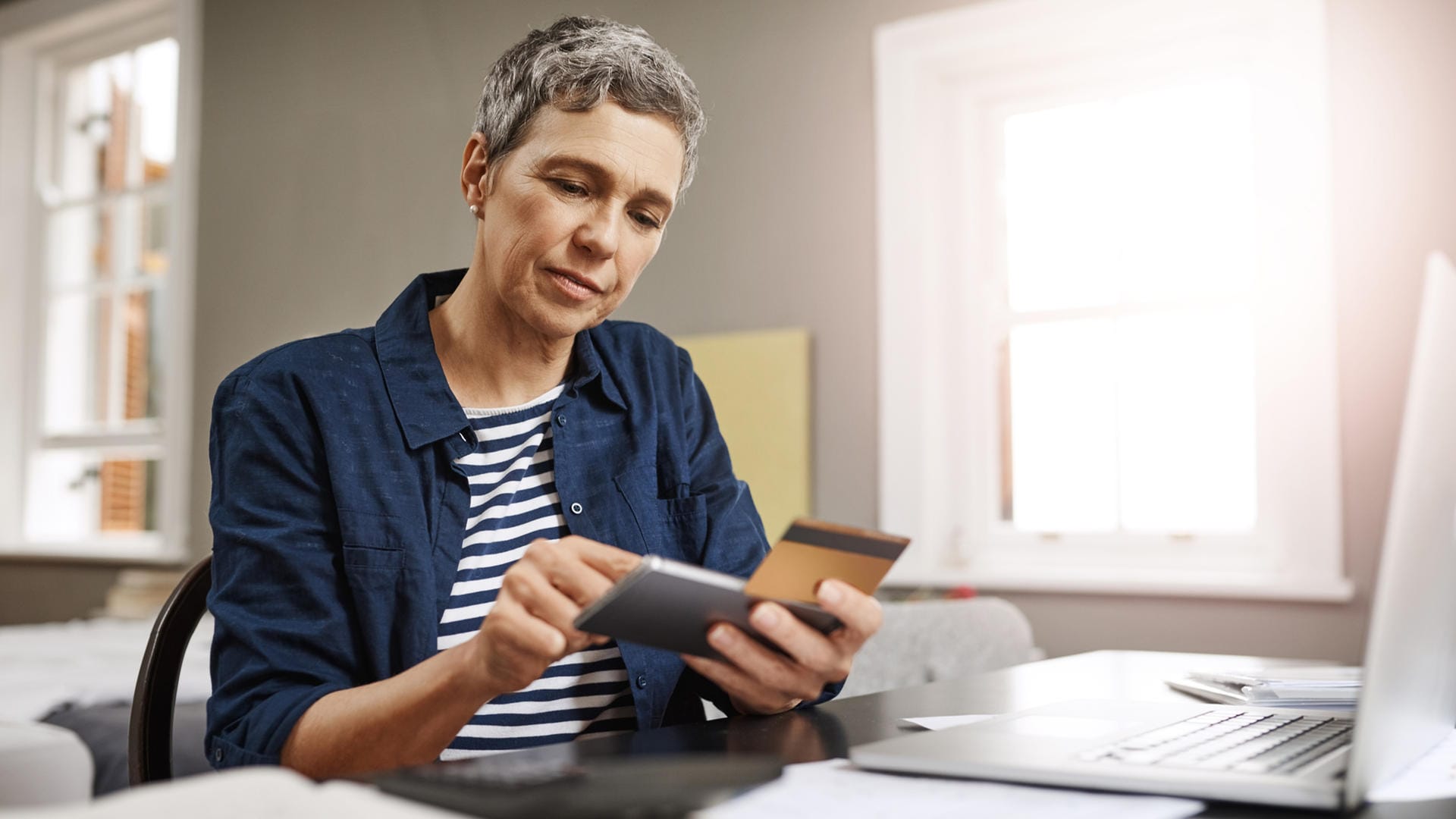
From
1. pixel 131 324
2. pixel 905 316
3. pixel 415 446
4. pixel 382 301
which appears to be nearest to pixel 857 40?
pixel 905 316

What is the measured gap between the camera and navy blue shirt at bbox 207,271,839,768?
0.96 metres

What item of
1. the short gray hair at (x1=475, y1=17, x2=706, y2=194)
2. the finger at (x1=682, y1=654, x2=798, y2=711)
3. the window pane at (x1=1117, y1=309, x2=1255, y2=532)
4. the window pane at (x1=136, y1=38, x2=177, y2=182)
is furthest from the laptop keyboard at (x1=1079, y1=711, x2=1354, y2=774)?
the window pane at (x1=136, y1=38, x2=177, y2=182)

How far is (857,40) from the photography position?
3.09m

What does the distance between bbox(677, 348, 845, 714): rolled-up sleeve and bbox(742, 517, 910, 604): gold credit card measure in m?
0.47

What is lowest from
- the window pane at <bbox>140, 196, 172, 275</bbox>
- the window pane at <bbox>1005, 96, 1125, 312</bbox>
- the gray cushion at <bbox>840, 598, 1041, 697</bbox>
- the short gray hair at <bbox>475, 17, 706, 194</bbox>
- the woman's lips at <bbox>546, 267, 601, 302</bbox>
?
the gray cushion at <bbox>840, 598, 1041, 697</bbox>

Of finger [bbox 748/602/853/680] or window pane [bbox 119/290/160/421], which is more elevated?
window pane [bbox 119/290/160/421]

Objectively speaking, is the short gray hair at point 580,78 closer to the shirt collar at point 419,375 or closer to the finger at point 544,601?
the shirt collar at point 419,375

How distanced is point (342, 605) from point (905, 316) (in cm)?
215

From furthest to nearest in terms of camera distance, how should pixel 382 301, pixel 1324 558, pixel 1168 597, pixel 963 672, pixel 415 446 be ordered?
1. pixel 382 301
2. pixel 1168 597
3. pixel 1324 558
4. pixel 963 672
5. pixel 415 446

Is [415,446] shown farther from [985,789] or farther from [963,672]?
[963,672]

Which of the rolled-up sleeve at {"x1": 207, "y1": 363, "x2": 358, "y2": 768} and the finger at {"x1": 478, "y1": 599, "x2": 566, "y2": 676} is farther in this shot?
the rolled-up sleeve at {"x1": 207, "y1": 363, "x2": 358, "y2": 768}

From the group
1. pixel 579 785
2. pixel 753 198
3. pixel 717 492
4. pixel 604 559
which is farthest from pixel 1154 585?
pixel 579 785

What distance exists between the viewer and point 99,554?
14.5ft

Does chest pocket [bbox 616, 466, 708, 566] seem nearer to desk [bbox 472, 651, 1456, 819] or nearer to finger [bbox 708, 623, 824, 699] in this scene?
desk [bbox 472, 651, 1456, 819]
